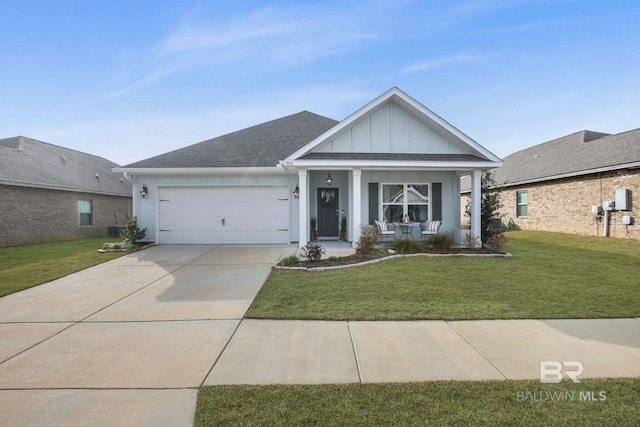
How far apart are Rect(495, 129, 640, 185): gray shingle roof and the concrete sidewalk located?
1335 centimetres

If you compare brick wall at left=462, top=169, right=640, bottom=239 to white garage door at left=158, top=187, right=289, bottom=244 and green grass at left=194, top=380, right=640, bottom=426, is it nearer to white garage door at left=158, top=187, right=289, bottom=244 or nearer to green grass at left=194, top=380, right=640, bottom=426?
white garage door at left=158, top=187, right=289, bottom=244

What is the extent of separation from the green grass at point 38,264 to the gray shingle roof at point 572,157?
19830 mm

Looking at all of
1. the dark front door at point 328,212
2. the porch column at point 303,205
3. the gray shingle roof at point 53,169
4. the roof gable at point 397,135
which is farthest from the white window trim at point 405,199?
the gray shingle roof at point 53,169

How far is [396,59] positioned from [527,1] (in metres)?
5.27

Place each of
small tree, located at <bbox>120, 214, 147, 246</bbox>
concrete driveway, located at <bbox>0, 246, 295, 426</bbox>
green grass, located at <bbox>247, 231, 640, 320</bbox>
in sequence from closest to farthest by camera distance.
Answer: concrete driveway, located at <bbox>0, 246, 295, 426</bbox> < green grass, located at <bbox>247, 231, 640, 320</bbox> < small tree, located at <bbox>120, 214, 147, 246</bbox>

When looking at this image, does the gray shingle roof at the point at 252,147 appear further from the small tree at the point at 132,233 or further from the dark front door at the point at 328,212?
the dark front door at the point at 328,212

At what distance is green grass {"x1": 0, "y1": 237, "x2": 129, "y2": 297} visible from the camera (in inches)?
276

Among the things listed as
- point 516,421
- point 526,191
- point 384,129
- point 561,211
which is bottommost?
point 516,421

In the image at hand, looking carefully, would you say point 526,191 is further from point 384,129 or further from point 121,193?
point 121,193

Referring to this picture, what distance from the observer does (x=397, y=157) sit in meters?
10.6

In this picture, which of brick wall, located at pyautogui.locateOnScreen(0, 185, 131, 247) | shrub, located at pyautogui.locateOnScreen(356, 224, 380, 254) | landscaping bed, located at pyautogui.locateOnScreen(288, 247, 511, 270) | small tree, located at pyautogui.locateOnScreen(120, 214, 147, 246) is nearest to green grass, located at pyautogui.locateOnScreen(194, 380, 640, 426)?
landscaping bed, located at pyautogui.locateOnScreen(288, 247, 511, 270)

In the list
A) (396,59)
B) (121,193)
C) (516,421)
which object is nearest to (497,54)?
(396,59)

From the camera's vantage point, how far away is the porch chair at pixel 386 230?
440 inches

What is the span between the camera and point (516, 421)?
2369 millimetres
